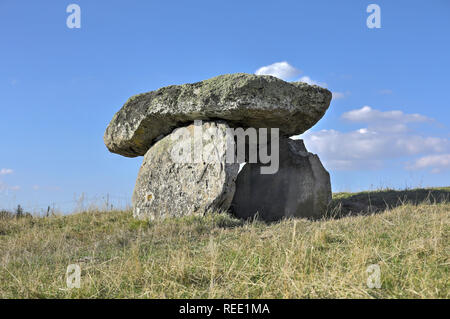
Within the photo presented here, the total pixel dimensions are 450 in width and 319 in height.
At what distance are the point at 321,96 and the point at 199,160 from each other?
3.59 metres

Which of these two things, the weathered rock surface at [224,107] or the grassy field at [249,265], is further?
the weathered rock surface at [224,107]

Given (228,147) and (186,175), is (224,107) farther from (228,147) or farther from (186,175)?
(186,175)

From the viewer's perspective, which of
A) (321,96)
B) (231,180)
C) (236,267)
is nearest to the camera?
(236,267)

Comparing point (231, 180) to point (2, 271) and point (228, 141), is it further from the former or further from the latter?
point (2, 271)

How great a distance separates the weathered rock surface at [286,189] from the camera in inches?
427

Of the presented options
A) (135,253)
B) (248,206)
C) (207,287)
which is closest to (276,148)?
(248,206)

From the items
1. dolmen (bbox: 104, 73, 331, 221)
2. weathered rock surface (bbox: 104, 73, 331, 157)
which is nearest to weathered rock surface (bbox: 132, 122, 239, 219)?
dolmen (bbox: 104, 73, 331, 221)

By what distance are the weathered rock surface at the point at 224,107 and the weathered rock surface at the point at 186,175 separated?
1.52ft

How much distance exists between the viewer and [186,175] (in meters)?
10.5

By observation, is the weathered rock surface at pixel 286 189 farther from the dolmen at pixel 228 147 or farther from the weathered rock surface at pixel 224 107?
the weathered rock surface at pixel 224 107

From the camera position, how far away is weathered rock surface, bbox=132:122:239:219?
32.3ft

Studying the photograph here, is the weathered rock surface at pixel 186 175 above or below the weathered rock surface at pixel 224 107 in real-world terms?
below

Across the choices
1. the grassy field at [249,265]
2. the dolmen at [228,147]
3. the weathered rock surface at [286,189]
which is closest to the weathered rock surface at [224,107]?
the dolmen at [228,147]
